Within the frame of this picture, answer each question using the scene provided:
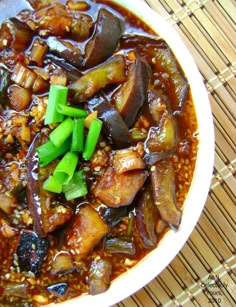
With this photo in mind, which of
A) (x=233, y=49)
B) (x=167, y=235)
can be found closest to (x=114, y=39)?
(x=233, y=49)

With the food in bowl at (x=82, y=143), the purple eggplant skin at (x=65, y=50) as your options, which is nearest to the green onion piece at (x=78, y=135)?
the food in bowl at (x=82, y=143)

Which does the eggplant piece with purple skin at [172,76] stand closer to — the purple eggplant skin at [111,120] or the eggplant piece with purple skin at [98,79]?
the eggplant piece with purple skin at [98,79]

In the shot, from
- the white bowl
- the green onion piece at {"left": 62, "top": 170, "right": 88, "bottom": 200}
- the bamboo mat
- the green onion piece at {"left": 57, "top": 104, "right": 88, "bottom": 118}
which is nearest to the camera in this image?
the green onion piece at {"left": 57, "top": 104, "right": 88, "bottom": 118}

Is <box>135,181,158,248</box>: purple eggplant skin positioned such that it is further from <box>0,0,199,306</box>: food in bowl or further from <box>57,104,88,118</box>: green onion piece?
<box>57,104,88,118</box>: green onion piece

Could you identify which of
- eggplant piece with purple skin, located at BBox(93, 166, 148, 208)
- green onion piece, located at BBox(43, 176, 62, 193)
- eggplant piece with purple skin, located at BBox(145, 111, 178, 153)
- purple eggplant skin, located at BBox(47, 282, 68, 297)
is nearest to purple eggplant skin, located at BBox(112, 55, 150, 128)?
eggplant piece with purple skin, located at BBox(145, 111, 178, 153)

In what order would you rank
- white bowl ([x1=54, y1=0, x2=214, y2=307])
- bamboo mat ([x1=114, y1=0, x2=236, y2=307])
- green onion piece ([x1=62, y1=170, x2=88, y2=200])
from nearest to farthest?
1. green onion piece ([x1=62, y1=170, x2=88, y2=200])
2. white bowl ([x1=54, y1=0, x2=214, y2=307])
3. bamboo mat ([x1=114, y1=0, x2=236, y2=307])

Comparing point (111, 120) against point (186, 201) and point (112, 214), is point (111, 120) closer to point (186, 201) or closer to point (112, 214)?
point (112, 214)
